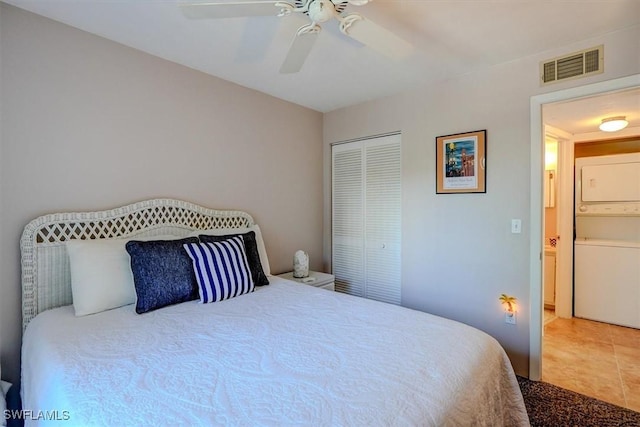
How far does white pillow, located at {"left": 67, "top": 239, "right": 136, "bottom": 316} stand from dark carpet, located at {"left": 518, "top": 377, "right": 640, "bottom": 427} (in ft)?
8.51

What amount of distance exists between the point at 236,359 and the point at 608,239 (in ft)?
15.2

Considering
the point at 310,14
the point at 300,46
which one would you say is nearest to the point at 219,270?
the point at 300,46

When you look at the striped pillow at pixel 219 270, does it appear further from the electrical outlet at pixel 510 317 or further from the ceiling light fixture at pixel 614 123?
the ceiling light fixture at pixel 614 123

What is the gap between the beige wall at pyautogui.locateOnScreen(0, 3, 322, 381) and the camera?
1793 mm

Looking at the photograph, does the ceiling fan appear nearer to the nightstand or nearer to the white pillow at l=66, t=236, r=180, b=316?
A: the white pillow at l=66, t=236, r=180, b=316

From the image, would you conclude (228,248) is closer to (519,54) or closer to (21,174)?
(21,174)

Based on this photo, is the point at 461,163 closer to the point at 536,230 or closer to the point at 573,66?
the point at 536,230

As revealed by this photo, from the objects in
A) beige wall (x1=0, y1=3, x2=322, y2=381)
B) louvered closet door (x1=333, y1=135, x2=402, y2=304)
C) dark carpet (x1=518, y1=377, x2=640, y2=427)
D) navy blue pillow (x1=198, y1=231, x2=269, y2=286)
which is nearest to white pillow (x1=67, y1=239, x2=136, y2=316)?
beige wall (x1=0, y1=3, x2=322, y2=381)

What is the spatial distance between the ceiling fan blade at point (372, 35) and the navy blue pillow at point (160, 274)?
5.31 feet

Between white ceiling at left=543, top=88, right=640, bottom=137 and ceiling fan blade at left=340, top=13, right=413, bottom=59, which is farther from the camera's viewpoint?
white ceiling at left=543, top=88, right=640, bottom=137

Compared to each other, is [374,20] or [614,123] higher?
[374,20]

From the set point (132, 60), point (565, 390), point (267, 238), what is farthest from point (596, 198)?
point (132, 60)

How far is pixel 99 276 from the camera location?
181cm

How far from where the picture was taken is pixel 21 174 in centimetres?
181
